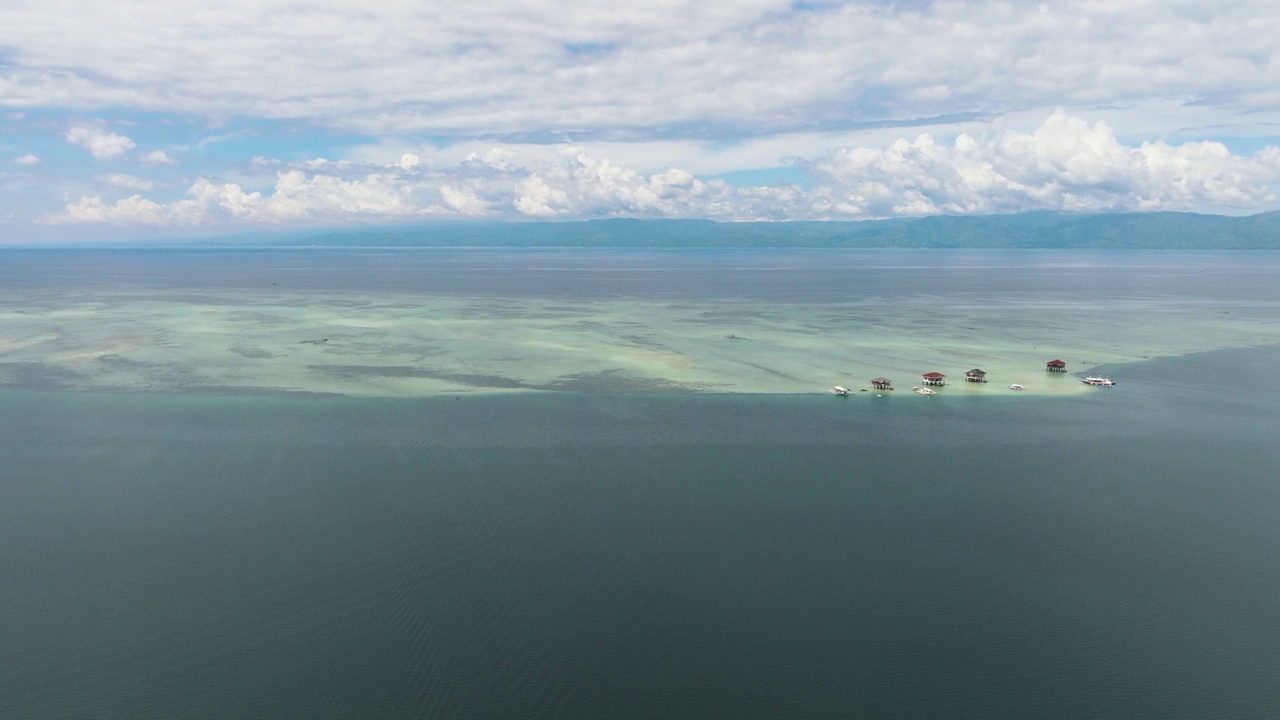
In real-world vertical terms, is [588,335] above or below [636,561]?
above

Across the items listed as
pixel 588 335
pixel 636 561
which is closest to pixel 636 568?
pixel 636 561

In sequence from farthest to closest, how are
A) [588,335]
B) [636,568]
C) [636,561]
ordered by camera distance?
[588,335]
[636,561]
[636,568]

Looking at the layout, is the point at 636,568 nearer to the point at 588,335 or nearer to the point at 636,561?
the point at 636,561

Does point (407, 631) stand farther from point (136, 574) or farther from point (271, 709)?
point (136, 574)

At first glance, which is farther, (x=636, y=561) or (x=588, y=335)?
(x=588, y=335)

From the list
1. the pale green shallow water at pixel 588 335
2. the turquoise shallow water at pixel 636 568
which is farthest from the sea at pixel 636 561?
the pale green shallow water at pixel 588 335

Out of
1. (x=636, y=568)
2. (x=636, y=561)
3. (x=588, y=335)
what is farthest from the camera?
(x=588, y=335)

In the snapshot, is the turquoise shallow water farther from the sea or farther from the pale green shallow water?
the pale green shallow water

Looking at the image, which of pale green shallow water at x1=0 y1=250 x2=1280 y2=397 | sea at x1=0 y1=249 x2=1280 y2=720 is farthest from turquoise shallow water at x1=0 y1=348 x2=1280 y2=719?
pale green shallow water at x1=0 y1=250 x2=1280 y2=397

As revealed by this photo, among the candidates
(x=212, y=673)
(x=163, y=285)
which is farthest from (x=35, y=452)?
(x=163, y=285)
